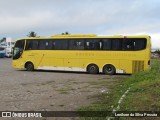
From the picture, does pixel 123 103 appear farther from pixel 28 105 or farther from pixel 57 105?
pixel 28 105

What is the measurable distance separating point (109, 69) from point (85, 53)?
223cm

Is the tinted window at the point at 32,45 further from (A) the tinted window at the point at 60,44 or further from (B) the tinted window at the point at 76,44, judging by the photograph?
(B) the tinted window at the point at 76,44

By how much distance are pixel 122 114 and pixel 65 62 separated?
20.3 metres

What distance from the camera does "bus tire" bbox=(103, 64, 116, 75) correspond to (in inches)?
1087

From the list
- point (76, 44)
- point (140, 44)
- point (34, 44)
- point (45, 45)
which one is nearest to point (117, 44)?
point (140, 44)

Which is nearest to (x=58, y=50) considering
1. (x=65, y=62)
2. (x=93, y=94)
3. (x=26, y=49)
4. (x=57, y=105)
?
(x=65, y=62)

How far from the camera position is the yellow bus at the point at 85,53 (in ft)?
87.8

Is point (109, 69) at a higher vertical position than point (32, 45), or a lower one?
lower

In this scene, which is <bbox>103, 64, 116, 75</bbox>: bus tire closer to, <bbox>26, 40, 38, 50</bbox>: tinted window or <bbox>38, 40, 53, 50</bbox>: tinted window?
<bbox>38, 40, 53, 50</bbox>: tinted window

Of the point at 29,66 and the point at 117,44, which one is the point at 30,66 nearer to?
the point at 29,66

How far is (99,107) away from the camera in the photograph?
36.3 ft

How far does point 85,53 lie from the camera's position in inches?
1123

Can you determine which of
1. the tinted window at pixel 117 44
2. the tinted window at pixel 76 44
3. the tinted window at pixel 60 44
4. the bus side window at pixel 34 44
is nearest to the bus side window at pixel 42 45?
the bus side window at pixel 34 44

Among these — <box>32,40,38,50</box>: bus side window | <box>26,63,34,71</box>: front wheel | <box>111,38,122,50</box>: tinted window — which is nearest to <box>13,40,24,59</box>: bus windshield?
<box>32,40,38,50</box>: bus side window
